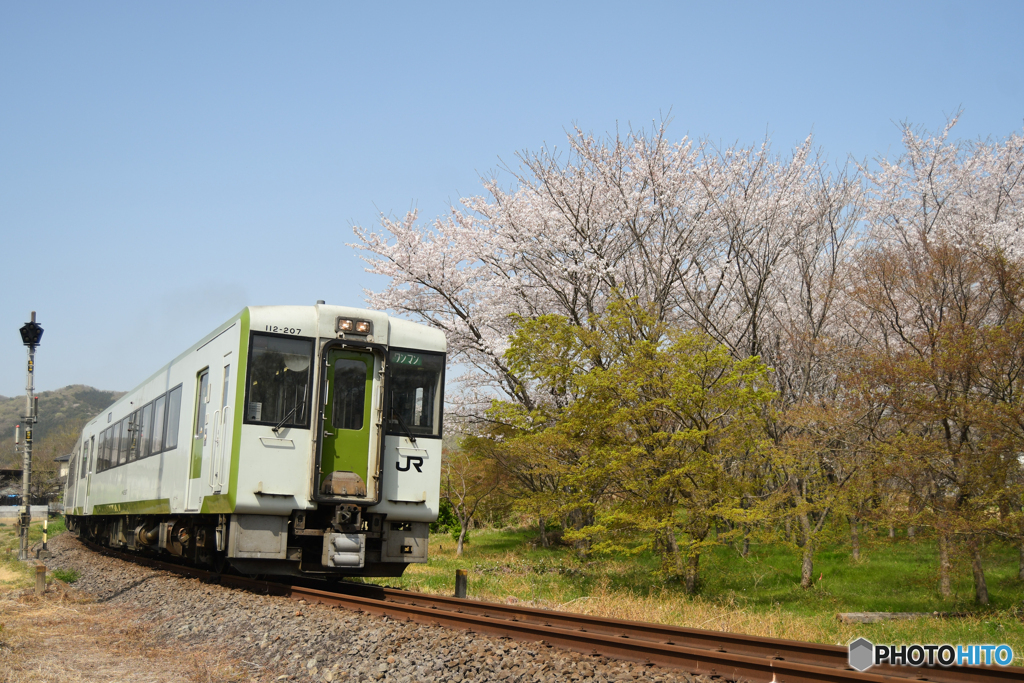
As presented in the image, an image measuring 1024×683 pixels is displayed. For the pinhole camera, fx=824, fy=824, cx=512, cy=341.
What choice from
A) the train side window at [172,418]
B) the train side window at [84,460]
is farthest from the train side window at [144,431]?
the train side window at [84,460]

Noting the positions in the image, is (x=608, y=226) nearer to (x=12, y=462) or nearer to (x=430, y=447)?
(x=430, y=447)

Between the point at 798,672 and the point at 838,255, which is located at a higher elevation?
the point at 838,255

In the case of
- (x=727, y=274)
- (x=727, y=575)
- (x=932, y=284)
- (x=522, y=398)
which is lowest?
(x=727, y=575)

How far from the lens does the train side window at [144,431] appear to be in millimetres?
13320

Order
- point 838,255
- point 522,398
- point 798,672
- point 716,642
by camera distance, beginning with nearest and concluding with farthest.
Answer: point 798,672
point 716,642
point 522,398
point 838,255

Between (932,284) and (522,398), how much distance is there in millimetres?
9294

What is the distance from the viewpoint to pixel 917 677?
477cm

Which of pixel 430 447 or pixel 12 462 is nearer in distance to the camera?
pixel 430 447

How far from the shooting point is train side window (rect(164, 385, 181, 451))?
454 inches

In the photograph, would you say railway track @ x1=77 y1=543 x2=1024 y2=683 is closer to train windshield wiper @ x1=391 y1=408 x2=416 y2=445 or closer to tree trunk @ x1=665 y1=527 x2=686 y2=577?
train windshield wiper @ x1=391 y1=408 x2=416 y2=445

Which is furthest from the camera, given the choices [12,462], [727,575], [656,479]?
[12,462]

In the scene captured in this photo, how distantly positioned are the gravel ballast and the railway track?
153 mm

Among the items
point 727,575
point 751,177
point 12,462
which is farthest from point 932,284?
point 12,462

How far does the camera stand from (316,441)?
909 centimetres
